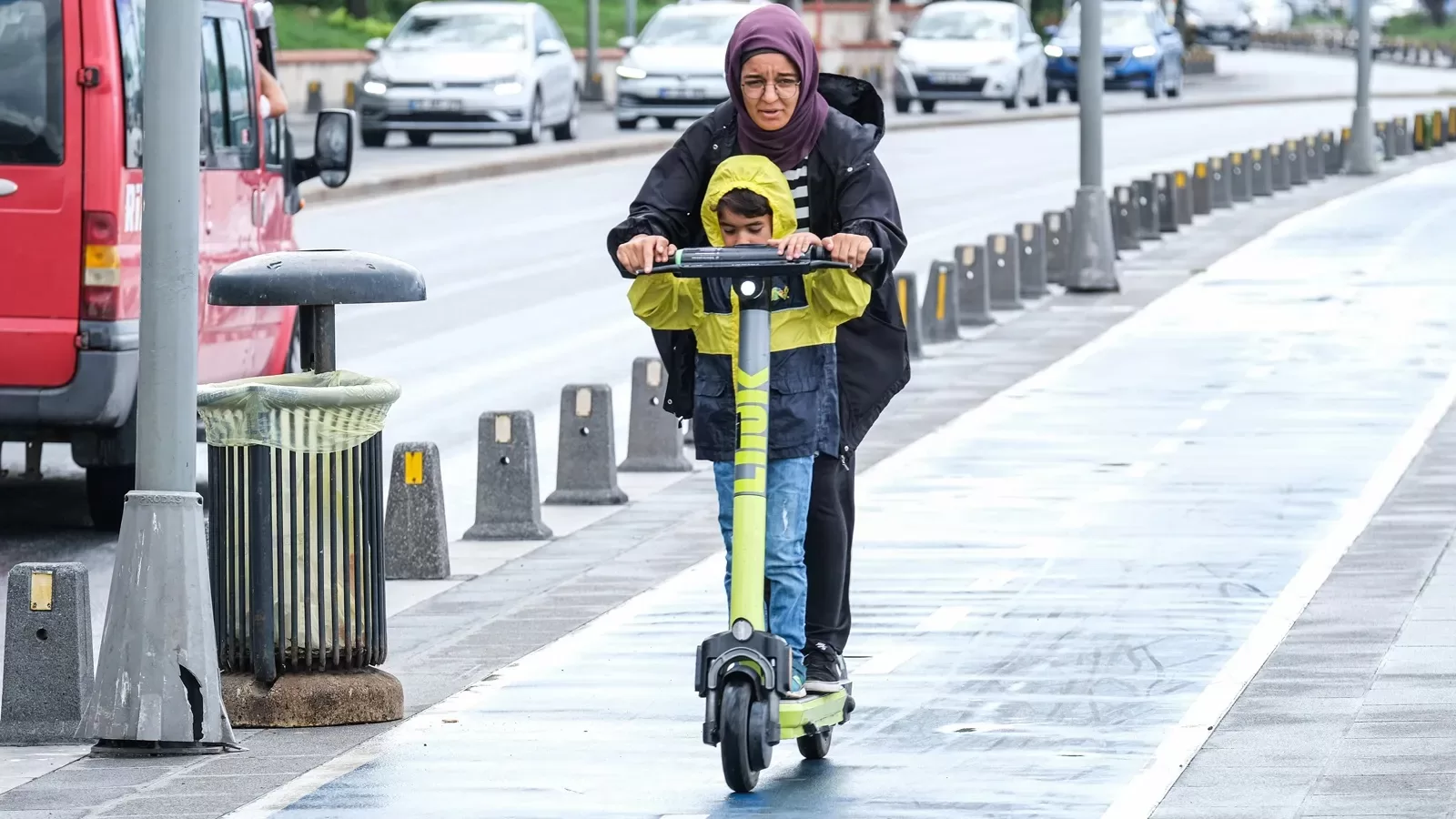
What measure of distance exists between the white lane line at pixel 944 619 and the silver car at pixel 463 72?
26.2 metres

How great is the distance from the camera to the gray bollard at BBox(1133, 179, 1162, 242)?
26.3 m

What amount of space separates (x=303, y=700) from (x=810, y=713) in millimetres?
1644

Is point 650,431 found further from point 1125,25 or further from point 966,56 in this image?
point 1125,25

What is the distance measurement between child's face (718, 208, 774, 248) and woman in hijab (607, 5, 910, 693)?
0.14m

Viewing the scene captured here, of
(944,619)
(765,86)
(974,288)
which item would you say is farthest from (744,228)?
(974,288)

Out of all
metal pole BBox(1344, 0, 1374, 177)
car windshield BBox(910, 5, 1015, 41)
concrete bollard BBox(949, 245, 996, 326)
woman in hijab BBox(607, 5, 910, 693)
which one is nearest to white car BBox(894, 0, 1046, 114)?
car windshield BBox(910, 5, 1015, 41)

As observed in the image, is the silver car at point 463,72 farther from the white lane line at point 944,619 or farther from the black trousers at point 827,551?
the black trousers at point 827,551

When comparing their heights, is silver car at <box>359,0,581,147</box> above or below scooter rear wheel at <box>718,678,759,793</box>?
above

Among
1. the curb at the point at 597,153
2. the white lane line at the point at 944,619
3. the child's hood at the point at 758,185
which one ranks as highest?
the child's hood at the point at 758,185

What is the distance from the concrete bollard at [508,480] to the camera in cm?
1156

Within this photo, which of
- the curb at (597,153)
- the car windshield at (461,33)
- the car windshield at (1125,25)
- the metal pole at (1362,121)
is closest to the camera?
the curb at (597,153)

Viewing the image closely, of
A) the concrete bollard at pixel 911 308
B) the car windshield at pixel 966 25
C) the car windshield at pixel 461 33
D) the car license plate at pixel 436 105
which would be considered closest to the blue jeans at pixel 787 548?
the concrete bollard at pixel 911 308

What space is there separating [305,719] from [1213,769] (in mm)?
2429

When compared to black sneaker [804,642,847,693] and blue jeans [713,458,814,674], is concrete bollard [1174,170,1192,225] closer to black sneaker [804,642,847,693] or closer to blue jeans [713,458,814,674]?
black sneaker [804,642,847,693]
